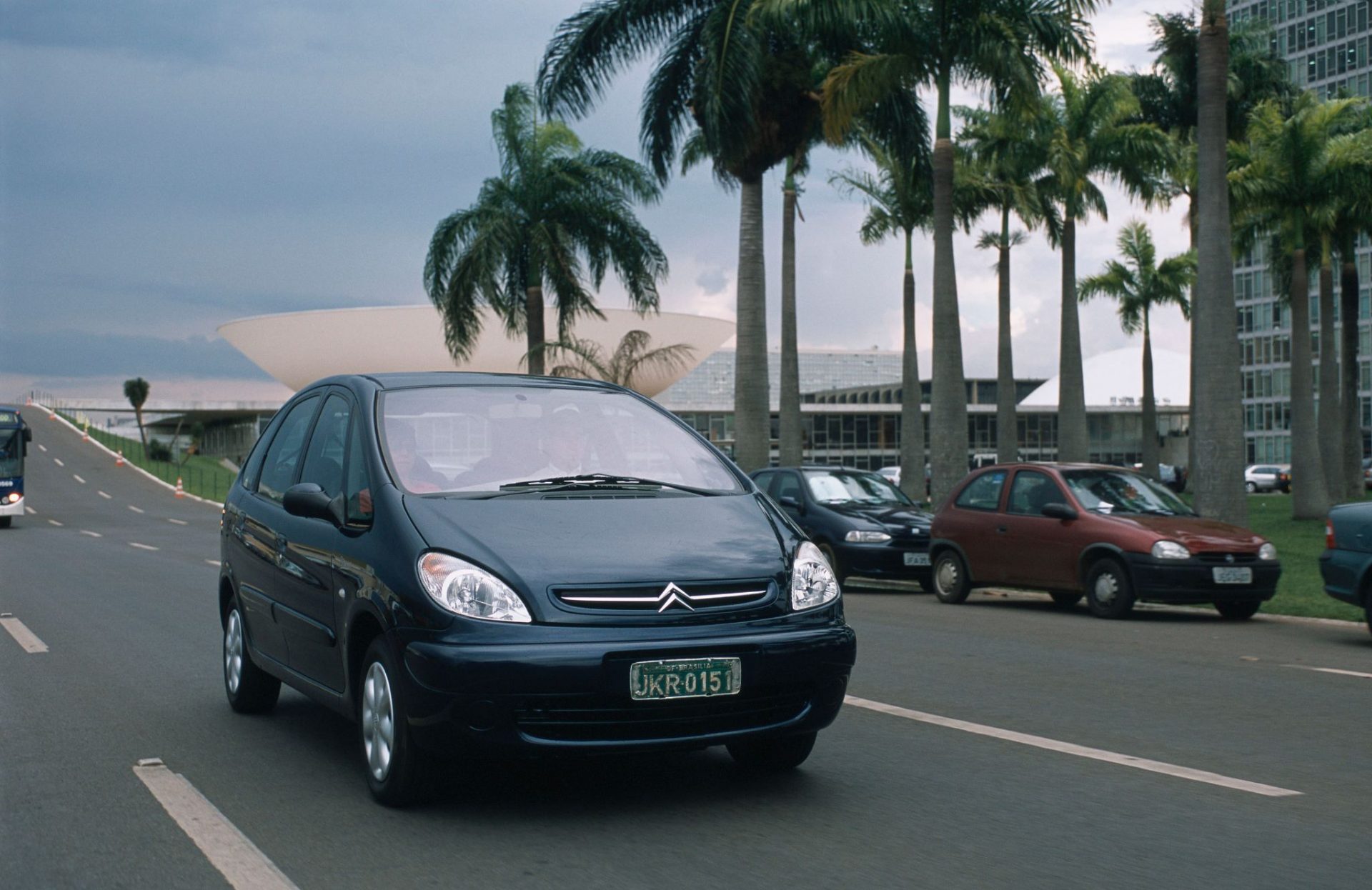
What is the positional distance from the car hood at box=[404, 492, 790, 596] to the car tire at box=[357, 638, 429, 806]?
1.74 feet

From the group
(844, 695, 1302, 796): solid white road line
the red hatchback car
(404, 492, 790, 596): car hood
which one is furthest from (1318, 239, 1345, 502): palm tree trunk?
(404, 492, 790, 596): car hood

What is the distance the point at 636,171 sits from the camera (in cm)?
3650

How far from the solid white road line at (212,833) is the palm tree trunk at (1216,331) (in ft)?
47.7

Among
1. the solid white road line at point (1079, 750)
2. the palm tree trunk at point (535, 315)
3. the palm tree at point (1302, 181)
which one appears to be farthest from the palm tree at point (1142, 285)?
the solid white road line at point (1079, 750)

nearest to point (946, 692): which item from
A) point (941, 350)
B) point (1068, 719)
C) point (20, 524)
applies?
point (1068, 719)

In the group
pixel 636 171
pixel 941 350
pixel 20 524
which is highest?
pixel 636 171

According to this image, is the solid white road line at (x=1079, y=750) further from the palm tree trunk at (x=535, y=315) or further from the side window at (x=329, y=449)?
the palm tree trunk at (x=535, y=315)

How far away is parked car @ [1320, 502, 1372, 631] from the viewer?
35.2ft

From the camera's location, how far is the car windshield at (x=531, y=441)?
18.9 feet

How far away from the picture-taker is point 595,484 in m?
5.79

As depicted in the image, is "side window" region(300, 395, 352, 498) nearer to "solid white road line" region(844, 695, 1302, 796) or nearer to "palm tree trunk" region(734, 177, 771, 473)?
"solid white road line" region(844, 695, 1302, 796)

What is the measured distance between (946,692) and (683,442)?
9.04ft

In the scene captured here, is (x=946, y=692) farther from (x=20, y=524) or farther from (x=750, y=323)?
(x=20, y=524)

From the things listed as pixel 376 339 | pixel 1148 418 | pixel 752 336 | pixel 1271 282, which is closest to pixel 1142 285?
pixel 1148 418
